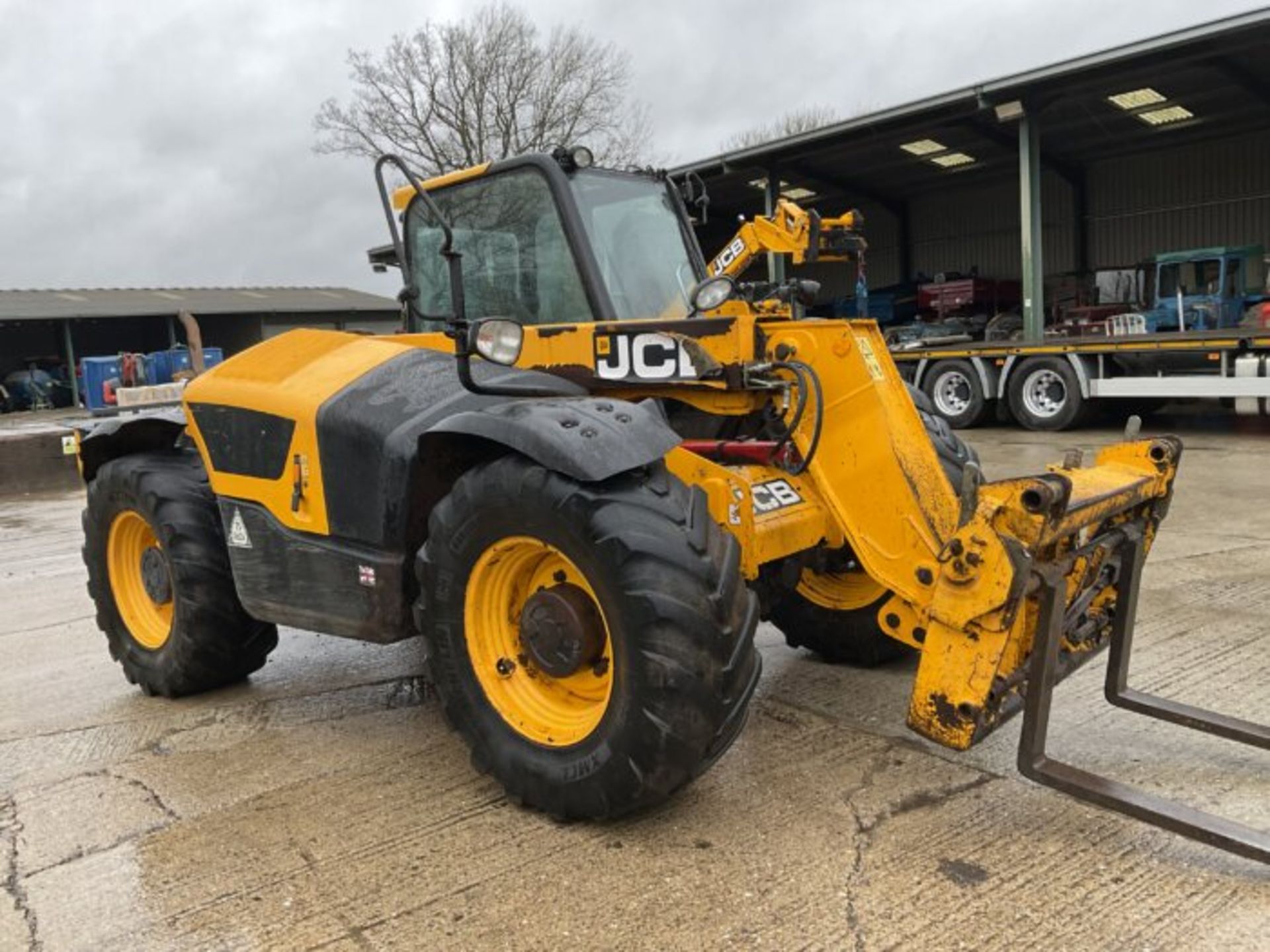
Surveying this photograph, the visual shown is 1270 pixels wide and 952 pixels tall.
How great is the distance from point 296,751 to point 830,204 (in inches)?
921

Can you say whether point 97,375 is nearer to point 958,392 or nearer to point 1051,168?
point 958,392

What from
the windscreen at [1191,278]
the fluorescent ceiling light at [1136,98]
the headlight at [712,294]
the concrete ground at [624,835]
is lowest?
the concrete ground at [624,835]

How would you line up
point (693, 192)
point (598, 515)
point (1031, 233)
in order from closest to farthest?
point (598, 515), point (693, 192), point (1031, 233)

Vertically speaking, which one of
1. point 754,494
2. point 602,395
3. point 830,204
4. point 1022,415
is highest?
point 830,204

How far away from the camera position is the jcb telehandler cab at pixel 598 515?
2787mm

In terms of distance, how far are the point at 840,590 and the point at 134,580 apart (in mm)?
3193

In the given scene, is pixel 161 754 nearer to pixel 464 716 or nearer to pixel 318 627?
pixel 318 627

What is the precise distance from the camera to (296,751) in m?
3.86

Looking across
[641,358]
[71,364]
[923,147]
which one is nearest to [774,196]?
[923,147]

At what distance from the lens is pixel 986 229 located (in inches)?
1004

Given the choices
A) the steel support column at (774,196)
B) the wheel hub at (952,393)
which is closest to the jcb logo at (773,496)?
the wheel hub at (952,393)

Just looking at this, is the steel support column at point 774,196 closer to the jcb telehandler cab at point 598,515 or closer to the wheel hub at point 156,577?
the jcb telehandler cab at point 598,515

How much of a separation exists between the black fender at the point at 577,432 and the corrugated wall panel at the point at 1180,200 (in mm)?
22568

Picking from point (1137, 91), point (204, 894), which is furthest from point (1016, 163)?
point (204, 894)
